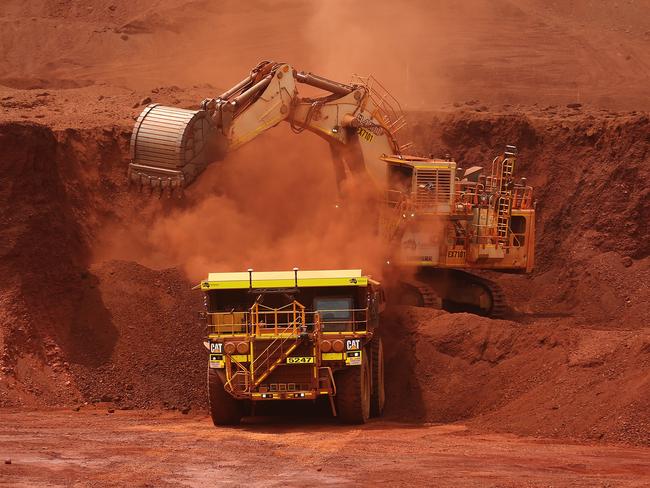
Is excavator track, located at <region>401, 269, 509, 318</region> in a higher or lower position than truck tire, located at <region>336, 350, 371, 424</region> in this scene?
higher

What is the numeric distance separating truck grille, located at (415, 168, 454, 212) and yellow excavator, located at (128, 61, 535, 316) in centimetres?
2

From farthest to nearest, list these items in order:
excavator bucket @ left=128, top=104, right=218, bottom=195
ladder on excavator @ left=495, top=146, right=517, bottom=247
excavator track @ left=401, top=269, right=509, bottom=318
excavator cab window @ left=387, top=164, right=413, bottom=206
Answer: excavator track @ left=401, top=269, right=509, bottom=318 < ladder on excavator @ left=495, top=146, right=517, bottom=247 < excavator cab window @ left=387, top=164, right=413, bottom=206 < excavator bucket @ left=128, top=104, right=218, bottom=195

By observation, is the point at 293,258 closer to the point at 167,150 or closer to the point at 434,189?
the point at 434,189

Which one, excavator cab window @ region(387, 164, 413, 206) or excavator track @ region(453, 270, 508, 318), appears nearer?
excavator cab window @ region(387, 164, 413, 206)

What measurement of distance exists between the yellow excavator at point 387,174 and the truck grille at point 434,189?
2 centimetres

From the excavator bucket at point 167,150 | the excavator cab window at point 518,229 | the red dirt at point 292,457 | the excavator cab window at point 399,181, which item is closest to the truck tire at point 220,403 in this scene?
the red dirt at point 292,457

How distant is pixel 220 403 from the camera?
22859 mm

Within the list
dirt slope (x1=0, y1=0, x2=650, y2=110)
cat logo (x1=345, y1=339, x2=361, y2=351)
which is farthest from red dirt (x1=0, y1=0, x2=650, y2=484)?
cat logo (x1=345, y1=339, x2=361, y2=351)

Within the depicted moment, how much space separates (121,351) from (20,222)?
11.1 feet

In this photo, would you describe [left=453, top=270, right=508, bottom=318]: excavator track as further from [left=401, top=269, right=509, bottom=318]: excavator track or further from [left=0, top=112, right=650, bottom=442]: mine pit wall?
[left=0, top=112, right=650, bottom=442]: mine pit wall

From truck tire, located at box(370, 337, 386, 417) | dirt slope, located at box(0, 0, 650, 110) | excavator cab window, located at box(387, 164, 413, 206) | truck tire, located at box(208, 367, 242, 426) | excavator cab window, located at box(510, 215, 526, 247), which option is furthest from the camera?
dirt slope, located at box(0, 0, 650, 110)

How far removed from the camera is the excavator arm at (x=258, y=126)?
79.8ft

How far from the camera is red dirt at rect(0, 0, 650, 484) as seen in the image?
974 inches

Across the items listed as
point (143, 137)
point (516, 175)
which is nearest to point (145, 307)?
point (143, 137)
